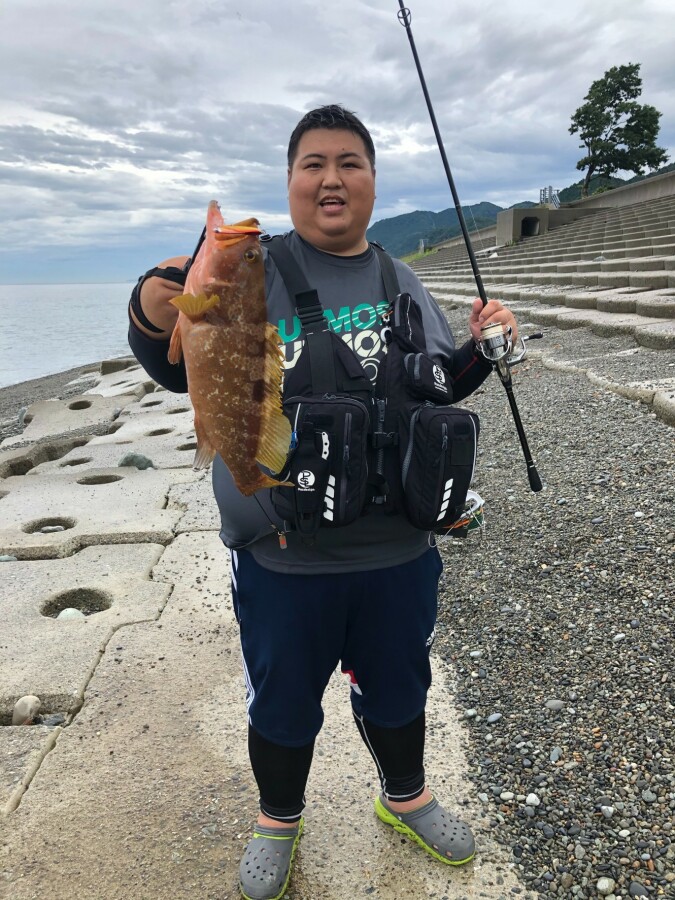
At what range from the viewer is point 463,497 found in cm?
184

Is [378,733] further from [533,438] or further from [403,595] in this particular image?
[533,438]

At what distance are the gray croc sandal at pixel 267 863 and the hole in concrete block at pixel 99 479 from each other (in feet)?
16.0

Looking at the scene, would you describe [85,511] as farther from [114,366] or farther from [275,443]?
[114,366]

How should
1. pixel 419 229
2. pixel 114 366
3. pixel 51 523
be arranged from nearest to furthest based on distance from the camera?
pixel 51 523
pixel 114 366
pixel 419 229

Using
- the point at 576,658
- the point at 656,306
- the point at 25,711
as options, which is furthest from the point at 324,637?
the point at 656,306

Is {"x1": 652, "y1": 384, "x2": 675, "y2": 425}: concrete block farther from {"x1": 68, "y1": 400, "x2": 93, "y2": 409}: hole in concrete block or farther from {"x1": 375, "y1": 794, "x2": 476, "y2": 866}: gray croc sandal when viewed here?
{"x1": 68, "y1": 400, "x2": 93, "y2": 409}: hole in concrete block

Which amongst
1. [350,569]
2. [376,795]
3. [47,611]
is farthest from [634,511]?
[47,611]

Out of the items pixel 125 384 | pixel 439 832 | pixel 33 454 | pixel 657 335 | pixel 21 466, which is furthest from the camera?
pixel 125 384

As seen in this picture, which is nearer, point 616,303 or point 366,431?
point 366,431

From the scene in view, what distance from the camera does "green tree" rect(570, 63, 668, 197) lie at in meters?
47.2

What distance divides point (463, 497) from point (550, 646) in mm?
1632

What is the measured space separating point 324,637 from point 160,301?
1.08 meters

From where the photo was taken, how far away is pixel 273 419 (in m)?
1.63

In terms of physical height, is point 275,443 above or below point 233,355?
Result: below
